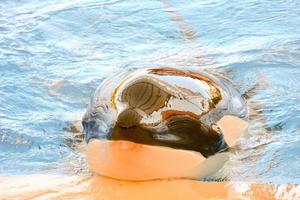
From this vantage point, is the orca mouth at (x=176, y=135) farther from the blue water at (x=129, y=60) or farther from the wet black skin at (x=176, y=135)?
the blue water at (x=129, y=60)

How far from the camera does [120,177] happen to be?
267cm

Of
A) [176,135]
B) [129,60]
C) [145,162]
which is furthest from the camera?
[129,60]

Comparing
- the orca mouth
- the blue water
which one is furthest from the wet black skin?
the blue water

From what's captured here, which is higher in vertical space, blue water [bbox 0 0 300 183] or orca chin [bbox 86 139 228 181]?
orca chin [bbox 86 139 228 181]

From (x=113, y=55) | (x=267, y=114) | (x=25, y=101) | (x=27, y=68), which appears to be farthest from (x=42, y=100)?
(x=267, y=114)

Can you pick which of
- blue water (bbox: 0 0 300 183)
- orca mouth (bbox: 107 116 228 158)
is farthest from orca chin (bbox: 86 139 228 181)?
blue water (bbox: 0 0 300 183)

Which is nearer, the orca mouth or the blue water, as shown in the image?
the orca mouth

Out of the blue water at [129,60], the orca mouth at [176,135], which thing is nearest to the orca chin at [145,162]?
the orca mouth at [176,135]

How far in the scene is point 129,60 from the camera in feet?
16.0

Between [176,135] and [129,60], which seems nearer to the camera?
[176,135]

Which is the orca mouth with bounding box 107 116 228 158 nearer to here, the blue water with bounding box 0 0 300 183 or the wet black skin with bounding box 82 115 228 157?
the wet black skin with bounding box 82 115 228 157

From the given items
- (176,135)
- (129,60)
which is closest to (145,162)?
(176,135)

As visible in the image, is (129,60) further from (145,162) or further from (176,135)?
(145,162)

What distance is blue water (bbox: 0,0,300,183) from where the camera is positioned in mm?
3293
